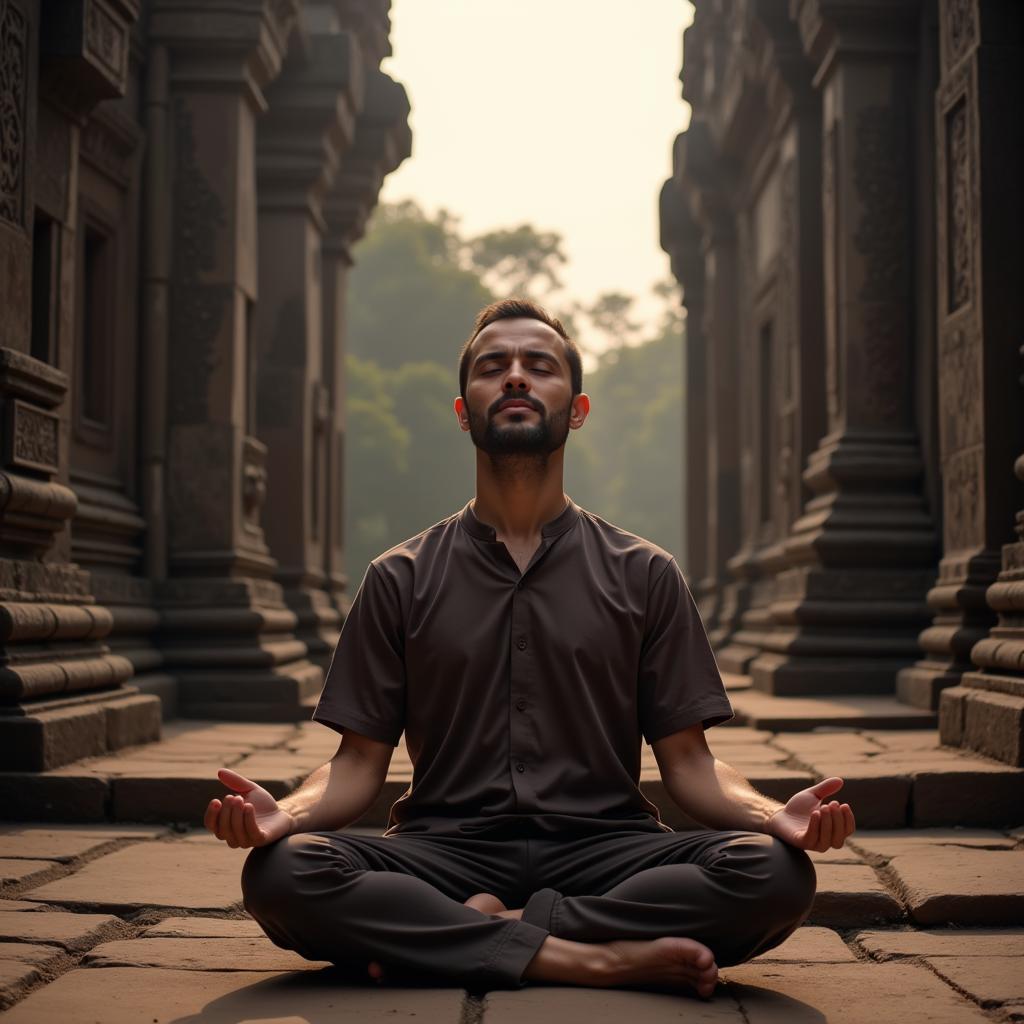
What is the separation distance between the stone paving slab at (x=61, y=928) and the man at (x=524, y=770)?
537mm

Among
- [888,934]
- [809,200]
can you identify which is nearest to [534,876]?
[888,934]

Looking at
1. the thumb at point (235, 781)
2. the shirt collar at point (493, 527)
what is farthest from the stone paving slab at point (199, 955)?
the shirt collar at point (493, 527)

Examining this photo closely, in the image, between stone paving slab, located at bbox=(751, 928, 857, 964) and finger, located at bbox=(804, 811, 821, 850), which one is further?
stone paving slab, located at bbox=(751, 928, 857, 964)

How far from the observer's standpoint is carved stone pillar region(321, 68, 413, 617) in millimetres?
13125

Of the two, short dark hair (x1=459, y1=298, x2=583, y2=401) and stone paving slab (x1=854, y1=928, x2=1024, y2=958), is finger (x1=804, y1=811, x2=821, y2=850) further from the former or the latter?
short dark hair (x1=459, y1=298, x2=583, y2=401)

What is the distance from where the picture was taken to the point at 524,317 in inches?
135

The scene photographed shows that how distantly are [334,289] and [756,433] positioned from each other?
3.74 m

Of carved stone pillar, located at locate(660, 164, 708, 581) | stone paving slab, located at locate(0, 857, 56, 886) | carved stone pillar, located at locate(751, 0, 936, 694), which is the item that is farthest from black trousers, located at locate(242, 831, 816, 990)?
carved stone pillar, located at locate(660, 164, 708, 581)

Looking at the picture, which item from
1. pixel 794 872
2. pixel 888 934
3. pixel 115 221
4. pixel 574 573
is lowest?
pixel 888 934

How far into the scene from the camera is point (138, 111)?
8.68m

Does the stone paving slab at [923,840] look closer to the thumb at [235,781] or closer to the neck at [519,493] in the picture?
the neck at [519,493]

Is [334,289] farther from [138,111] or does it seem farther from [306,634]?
[138,111]

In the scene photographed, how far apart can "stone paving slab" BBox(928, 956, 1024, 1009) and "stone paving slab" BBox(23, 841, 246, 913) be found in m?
1.66

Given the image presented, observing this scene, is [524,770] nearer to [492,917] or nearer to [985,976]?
[492,917]
